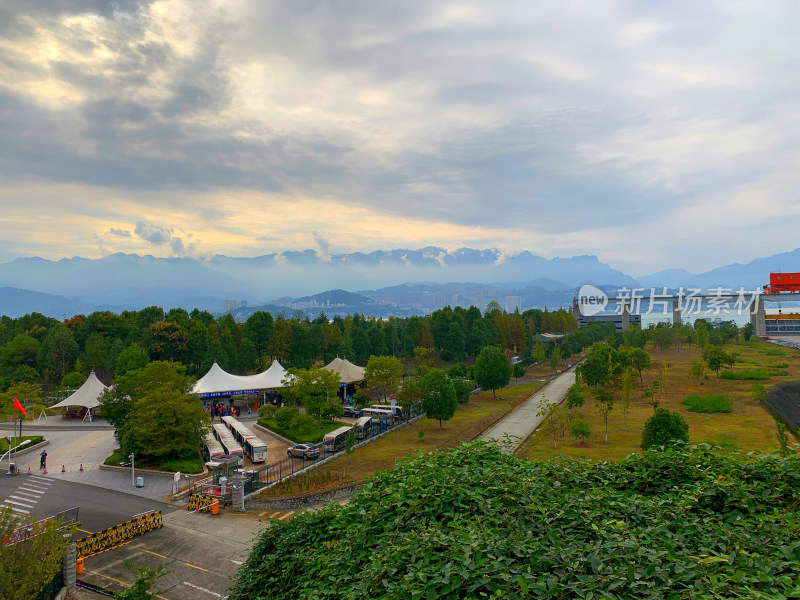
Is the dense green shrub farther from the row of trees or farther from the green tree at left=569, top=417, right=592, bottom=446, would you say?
the row of trees

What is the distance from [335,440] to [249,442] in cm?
425

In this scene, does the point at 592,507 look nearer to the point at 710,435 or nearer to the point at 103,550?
the point at 103,550

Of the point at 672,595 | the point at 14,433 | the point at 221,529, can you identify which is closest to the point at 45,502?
the point at 221,529

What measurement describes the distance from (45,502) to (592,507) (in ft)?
69.7

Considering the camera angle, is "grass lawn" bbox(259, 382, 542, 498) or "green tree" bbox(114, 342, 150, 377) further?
"green tree" bbox(114, 342, 150, 377)

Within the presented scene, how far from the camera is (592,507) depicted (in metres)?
5.29

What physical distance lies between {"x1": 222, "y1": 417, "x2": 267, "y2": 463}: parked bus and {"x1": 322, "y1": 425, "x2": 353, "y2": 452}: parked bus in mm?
2965

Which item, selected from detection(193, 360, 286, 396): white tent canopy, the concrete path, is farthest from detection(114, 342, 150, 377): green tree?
the concrete path

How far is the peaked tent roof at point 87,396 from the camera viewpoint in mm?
32878

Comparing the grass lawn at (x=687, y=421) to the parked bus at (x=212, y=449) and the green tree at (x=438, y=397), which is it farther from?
the parked bus at (x=212, y=449)

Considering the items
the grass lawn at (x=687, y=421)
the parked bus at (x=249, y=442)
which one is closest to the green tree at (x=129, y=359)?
the parked bus at (x=249, y=442)

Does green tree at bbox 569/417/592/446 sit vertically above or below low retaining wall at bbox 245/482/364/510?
above

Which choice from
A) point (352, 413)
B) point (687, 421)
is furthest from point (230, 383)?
point (687, 421)

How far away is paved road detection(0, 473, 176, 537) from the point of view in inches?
660
